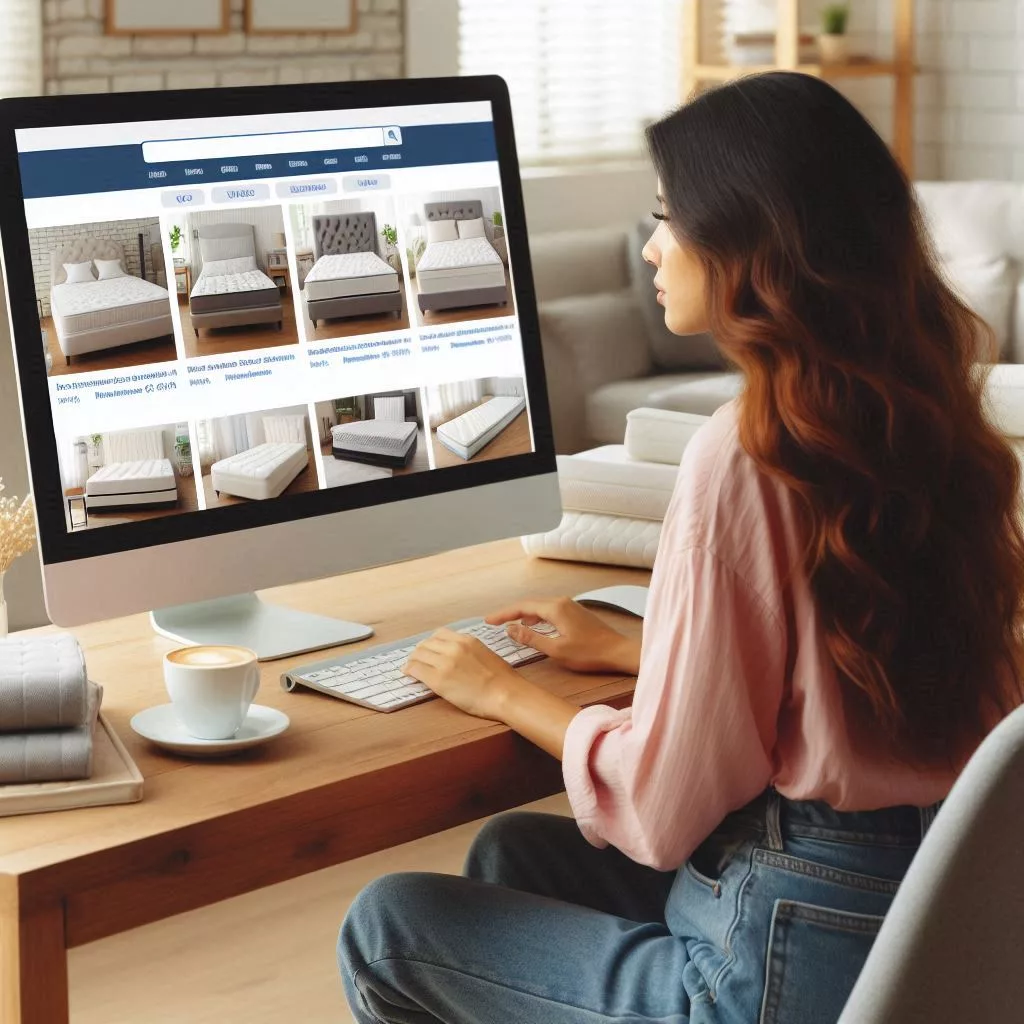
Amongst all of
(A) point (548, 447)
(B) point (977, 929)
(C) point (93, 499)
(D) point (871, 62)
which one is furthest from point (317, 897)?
(D) point (871, 62)

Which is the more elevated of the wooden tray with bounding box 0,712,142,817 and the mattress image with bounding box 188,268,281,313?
the mattress image with bounding box 188,268,281,313

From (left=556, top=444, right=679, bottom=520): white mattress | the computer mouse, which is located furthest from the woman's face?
(left=556, top=444, right=679, bottom=520): white mattress

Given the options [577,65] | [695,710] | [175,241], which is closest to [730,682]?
[695,710]

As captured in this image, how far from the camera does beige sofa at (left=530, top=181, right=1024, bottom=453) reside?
4.54m

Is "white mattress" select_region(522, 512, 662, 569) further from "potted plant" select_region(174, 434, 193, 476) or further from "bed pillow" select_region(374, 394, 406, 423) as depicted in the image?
"potted plant" select_region(174, 434, 193, 476)

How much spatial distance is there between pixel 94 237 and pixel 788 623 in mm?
724

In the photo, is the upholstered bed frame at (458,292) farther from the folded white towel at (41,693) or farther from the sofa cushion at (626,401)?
the sofa cushion at (626,401)

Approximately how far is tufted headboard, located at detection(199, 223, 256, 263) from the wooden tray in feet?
1.73

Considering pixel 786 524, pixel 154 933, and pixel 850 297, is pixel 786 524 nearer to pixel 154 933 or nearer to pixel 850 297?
pixel 850 297

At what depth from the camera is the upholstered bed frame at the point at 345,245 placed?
1.54 m

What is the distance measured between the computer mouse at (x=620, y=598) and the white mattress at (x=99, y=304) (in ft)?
1.92

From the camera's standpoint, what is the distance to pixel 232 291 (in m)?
1.48

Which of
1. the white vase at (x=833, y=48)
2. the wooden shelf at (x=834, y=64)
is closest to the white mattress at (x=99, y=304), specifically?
the wooden shelf at (x=834, y=64)

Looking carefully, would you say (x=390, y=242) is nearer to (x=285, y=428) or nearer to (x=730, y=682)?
(x=285, y=428)
